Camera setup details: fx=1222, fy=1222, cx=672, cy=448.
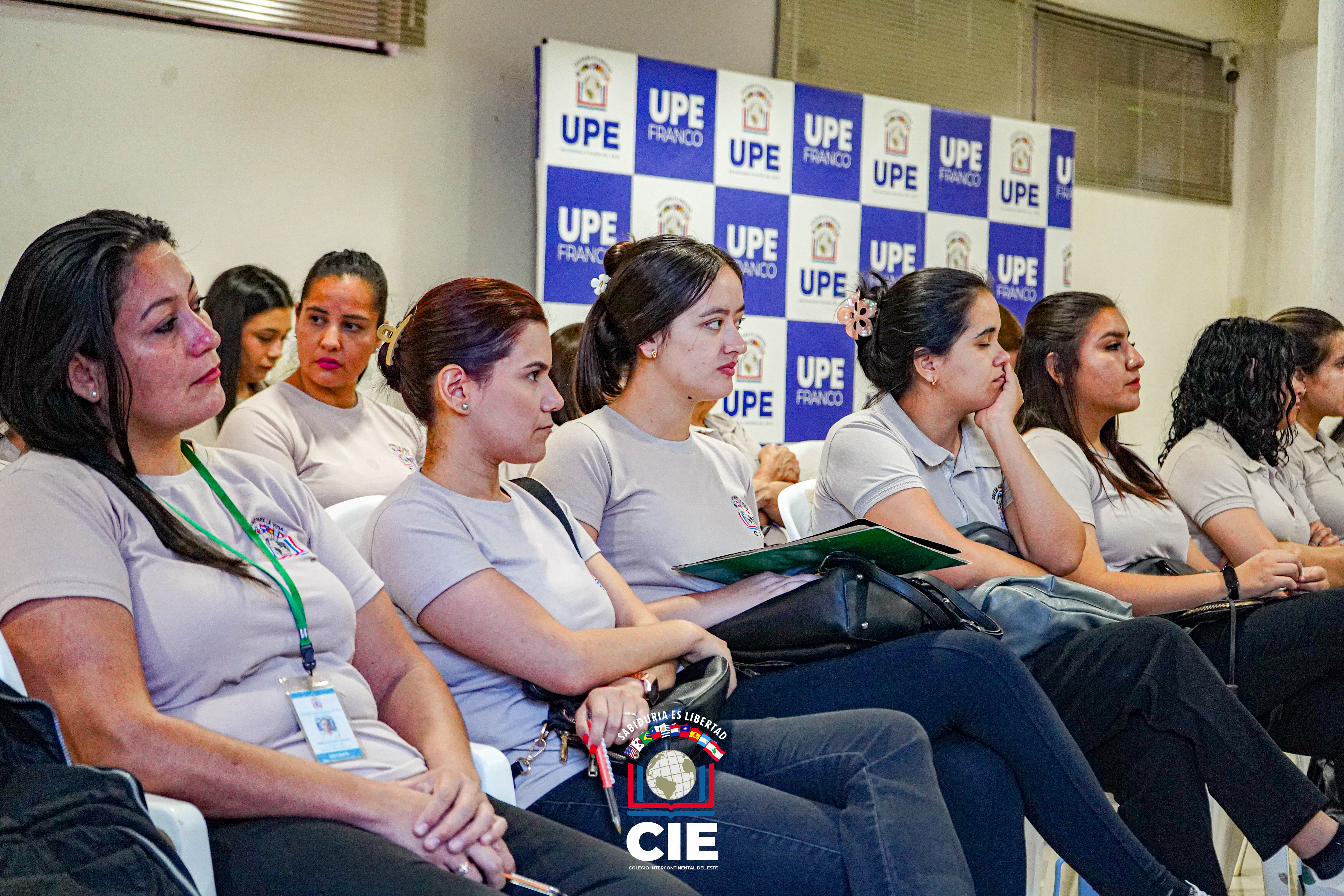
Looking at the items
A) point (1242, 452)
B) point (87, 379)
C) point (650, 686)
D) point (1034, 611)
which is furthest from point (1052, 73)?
point (87, 379)

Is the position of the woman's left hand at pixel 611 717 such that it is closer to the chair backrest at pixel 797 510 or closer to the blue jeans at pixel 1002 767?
the blue jeans at pixel 1002 767

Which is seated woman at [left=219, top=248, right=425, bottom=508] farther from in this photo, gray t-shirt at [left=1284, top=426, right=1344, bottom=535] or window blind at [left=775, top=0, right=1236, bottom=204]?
window blind at [left=775, top=0, right=1236, bottom=204]

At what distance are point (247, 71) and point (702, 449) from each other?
2539 mm

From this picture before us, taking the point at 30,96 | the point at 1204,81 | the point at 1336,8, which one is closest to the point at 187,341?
the point at 30,96

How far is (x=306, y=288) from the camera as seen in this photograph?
10.2 ft

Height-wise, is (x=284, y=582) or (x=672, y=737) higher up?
(x=284, y=582)

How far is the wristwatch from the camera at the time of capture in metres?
1.63

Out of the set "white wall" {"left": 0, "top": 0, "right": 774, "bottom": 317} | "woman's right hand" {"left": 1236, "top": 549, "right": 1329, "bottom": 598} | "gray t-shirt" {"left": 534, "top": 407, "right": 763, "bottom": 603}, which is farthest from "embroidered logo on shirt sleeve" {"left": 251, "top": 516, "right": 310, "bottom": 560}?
"white wall" {"left": 0, "top": 0, "right": 774, "bottom": 317}

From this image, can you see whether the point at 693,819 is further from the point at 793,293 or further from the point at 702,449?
the point at 793,293

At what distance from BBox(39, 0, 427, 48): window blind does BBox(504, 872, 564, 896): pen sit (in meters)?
3.37

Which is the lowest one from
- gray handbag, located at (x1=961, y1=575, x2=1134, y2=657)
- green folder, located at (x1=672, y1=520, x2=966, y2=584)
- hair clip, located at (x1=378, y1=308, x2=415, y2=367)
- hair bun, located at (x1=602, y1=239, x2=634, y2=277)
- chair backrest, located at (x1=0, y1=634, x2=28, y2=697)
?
gray handbag, located at (x1=961, y1=575, x2=1134, y2=657)

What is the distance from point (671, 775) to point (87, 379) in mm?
823

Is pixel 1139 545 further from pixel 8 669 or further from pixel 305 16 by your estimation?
pixel 305 16

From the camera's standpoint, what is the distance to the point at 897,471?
90.0 inches
